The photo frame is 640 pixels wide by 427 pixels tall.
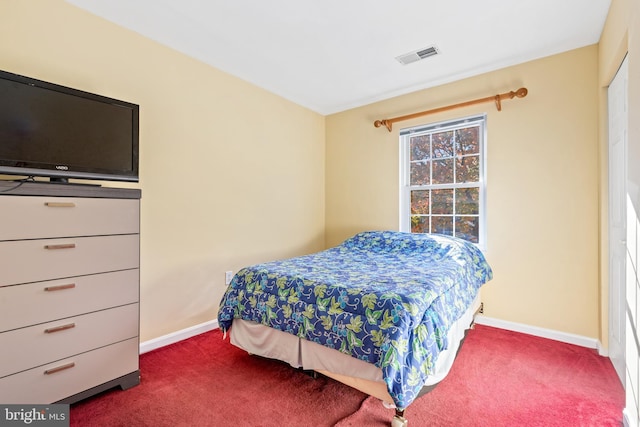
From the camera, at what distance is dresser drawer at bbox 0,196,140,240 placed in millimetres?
1436

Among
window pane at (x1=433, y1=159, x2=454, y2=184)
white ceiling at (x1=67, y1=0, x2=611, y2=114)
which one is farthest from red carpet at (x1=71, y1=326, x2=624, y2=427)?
white ceiling at (x1=67, y1=0, x2=611, y2=114)

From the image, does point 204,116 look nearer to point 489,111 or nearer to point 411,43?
point 411,43

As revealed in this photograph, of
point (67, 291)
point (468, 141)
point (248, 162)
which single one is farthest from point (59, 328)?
point (468, 141)

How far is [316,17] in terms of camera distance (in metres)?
2.17

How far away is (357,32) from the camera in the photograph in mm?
2344

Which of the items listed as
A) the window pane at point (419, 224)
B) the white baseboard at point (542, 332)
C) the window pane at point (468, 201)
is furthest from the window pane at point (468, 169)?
the white baseboard at point (542, 332)

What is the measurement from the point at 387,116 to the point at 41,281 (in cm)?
331

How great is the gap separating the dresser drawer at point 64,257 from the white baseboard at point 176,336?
0.84 m

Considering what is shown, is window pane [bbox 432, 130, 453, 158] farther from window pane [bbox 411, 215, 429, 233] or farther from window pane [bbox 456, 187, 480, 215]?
window pane [bbox 411, 215, 429, 233]

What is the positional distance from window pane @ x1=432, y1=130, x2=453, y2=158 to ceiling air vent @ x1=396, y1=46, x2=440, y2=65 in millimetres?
843

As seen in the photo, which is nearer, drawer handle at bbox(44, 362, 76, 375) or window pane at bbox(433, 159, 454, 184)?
drawer handle at bbox(44, 362, 76, 375)

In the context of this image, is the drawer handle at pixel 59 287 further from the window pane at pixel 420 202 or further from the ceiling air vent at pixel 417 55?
the window pane at pixel 420 202

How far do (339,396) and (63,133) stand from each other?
2.15 metres

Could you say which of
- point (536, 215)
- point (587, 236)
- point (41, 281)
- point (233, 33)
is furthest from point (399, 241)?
point (41, 281)
